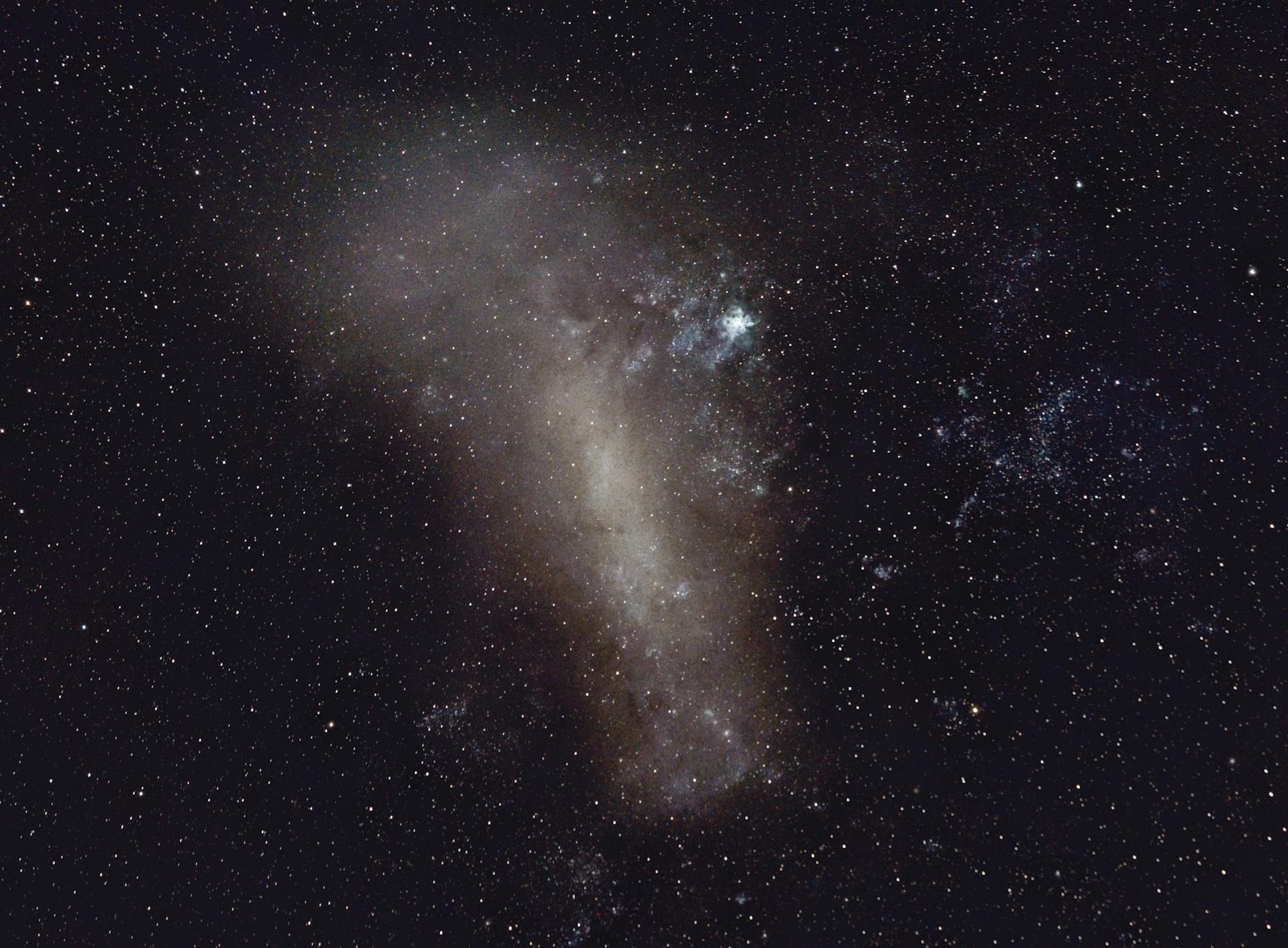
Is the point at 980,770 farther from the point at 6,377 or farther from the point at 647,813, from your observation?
the point at 6,377

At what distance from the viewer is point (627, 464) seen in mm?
3369

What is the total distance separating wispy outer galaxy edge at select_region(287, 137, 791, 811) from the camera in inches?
124

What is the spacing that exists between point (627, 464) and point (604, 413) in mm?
307

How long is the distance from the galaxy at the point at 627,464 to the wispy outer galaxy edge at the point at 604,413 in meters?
0.02

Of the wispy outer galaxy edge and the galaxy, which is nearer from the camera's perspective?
the galaxy

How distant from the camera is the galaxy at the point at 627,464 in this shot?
2.76 m

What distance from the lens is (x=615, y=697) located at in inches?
126

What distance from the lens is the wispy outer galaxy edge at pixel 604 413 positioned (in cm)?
314

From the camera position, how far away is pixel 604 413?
3.40 m

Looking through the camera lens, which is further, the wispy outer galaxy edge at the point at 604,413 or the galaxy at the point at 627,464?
the wispy outer galaxy edge at the point at 604,413

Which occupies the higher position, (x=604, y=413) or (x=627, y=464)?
(x=604, y=413)

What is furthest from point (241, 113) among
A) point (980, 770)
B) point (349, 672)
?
point (980, 770)

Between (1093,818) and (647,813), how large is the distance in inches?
76.8

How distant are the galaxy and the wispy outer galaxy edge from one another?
0.02 meters
